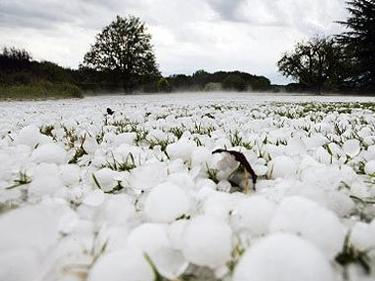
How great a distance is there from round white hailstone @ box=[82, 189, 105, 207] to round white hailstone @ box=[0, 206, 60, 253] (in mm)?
247

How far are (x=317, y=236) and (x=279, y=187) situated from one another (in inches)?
17.6

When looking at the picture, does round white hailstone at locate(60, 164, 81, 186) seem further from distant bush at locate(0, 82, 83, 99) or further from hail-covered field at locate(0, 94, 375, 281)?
distant bush at locate(0, 82, 83, 99)

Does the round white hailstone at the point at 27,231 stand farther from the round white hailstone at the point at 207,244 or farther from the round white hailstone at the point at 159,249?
the round white hailstone at the point at 207,244

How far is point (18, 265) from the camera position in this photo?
701 mm

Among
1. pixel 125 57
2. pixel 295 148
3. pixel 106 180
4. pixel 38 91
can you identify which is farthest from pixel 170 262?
pixel 125 57

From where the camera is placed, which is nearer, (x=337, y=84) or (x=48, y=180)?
(x=48, y=180)

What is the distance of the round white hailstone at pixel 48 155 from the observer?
158 cm

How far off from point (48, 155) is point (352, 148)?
1.28 metres

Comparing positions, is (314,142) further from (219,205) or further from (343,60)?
(343,60)

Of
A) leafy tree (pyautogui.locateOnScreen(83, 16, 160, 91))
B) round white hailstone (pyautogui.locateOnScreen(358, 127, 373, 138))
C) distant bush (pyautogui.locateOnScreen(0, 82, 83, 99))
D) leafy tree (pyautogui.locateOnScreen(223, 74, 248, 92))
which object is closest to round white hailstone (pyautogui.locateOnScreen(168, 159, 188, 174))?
round white hailstone (pyautogui.locateOnScreen(358, 127, 373, 138))

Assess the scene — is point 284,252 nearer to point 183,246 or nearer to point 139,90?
point 183,246

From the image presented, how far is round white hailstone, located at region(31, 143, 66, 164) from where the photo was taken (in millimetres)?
1575

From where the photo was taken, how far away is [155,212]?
94 centimetres

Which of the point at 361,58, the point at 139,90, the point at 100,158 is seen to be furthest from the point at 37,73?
the point at 361,58
